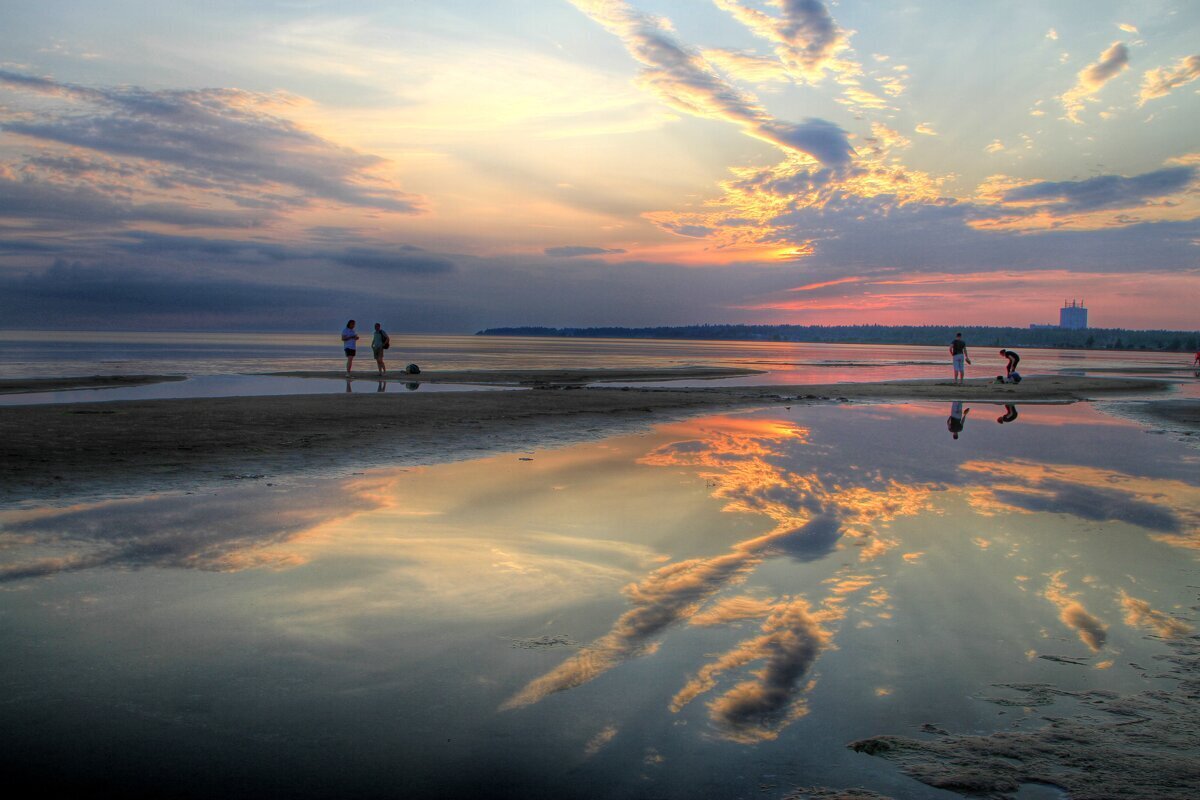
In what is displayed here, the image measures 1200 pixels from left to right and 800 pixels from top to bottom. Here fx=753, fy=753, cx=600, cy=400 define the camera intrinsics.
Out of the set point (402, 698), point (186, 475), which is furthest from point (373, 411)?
point (402, 698)

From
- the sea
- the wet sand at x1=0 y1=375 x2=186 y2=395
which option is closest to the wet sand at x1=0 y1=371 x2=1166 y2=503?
the sea

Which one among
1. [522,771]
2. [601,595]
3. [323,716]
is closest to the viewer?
[522,771]

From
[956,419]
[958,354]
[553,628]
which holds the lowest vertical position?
[553,628]

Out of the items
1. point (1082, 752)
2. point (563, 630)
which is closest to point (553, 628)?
point (563, 630)

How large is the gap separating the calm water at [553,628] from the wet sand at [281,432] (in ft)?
5.56

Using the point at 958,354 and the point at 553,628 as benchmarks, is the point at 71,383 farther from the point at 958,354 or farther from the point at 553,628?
the point at 958,354

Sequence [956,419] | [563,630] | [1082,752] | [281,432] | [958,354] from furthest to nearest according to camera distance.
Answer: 1. [958,354]
2. [956,419]
3. [281,432]
4. [563,630]
5. [1082,752]

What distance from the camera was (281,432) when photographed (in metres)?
15.6

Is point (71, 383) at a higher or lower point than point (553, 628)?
higher

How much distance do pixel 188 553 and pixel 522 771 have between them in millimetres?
4977

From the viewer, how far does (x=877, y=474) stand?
11992 millimetres

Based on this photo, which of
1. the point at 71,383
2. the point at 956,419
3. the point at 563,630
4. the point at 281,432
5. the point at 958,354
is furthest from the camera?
the point at 958,354

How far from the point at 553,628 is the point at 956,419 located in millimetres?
19053

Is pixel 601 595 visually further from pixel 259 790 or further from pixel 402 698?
pixel 259 790
